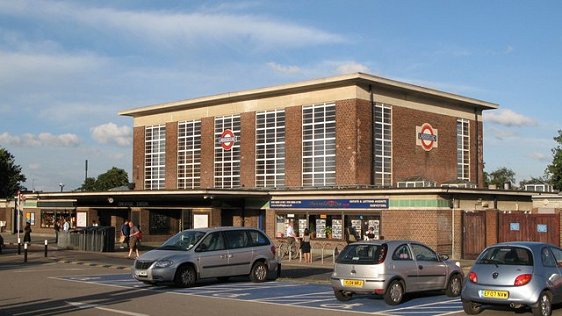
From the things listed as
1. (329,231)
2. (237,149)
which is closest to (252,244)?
(329,231)

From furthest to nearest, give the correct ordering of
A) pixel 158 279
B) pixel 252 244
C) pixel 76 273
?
pixel 76 273 → pixel 252 244 → pixel 158 279

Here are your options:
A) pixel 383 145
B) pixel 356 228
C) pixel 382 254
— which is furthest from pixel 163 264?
pixel 383 145

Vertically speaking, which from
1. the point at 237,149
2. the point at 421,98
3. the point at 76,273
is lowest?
the point at 76,273

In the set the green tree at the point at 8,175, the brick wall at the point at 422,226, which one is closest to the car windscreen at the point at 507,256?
the brick wall at the point at 422,226

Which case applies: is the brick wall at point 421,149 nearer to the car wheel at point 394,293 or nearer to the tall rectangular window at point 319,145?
the tall rectangular window at point 319,145

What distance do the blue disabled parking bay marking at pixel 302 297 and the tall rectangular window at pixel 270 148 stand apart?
22500 millimetres

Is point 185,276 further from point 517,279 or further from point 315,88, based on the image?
point 315,88

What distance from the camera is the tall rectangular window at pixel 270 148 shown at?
4278 centimetres

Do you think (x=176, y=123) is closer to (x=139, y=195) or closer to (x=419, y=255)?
(x=139, y=195)

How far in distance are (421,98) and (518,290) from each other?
31755 millimetres

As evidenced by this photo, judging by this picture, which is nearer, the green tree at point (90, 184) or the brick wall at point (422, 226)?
the brick wall at point (422, 226)

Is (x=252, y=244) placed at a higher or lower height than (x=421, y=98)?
lower

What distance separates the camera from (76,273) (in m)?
23.1

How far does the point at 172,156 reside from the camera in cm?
5044
